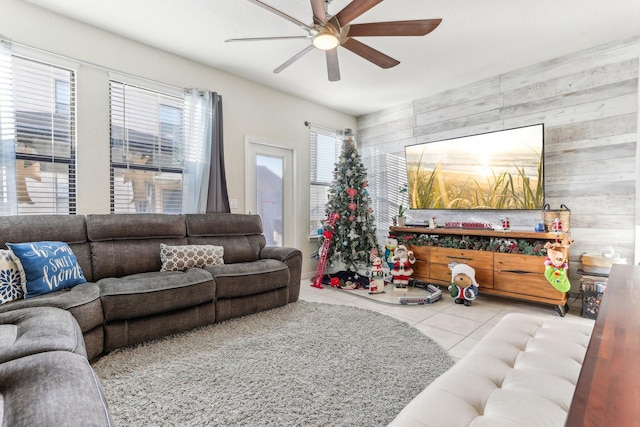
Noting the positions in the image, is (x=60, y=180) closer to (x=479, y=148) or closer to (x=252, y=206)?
(x=252, y=206)

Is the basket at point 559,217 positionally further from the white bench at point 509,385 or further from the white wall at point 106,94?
the white wall at point 106,94

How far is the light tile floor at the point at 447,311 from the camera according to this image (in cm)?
257

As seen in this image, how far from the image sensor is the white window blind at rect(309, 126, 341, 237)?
5051 millimetres

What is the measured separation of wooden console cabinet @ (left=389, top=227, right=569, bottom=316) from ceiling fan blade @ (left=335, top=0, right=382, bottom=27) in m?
2.71

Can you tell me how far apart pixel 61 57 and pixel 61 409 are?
10.6 ft

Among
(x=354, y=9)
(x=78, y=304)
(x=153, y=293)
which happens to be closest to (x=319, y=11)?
(x=354, y=9)

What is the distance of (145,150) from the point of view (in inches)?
133

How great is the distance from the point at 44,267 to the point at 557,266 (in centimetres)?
430

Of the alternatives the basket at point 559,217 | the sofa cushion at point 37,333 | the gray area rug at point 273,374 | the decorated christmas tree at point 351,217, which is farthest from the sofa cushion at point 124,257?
the basket at point 559,217

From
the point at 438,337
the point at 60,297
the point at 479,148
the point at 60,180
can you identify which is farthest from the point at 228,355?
the point at 479,148

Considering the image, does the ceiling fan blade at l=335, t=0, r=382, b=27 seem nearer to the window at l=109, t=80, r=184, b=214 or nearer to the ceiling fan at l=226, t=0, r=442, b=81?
the ceiling fan at l=226, t=0, r=442, b=81

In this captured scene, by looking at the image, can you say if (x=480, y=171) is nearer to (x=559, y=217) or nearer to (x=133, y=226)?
(x=559, y=217)

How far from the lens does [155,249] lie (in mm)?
2992

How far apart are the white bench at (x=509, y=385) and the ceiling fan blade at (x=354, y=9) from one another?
6.54 feet
